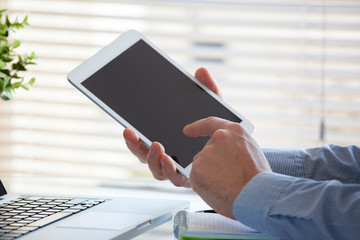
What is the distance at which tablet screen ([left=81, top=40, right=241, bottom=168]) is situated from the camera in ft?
2.79

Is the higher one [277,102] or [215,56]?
[215,56]

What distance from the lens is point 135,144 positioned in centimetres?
90

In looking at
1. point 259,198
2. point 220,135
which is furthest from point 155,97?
point 259,198

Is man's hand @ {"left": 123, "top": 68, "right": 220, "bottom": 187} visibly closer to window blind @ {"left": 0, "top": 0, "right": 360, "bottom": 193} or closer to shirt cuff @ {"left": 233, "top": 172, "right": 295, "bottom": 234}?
shirt cuff @ {"left": 233, "top": 172, "right": 295, "bottom": 234}

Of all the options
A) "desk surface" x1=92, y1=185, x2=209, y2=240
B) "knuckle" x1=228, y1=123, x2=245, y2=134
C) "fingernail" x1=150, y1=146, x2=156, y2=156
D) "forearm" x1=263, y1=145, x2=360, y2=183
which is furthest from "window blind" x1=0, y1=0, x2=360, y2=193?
"knuckle" x1=228, y1=123, x2=245, y2=134

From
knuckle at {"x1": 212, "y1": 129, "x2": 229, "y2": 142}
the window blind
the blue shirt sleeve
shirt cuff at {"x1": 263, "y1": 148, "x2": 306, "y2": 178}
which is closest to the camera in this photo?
the blue shirt sleeve

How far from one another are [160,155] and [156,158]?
0.02 metres

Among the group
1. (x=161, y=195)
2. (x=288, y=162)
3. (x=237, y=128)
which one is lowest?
(x=161, y=195)

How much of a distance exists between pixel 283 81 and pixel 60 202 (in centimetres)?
92

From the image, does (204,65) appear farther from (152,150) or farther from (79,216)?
(79,216)

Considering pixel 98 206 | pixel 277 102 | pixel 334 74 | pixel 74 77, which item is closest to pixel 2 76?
pixel 74 77

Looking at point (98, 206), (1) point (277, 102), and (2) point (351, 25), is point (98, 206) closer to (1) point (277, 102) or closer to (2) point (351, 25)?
(1) point (277, 102)

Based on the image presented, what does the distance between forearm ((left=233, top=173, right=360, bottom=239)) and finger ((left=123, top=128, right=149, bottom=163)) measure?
265 millimetres

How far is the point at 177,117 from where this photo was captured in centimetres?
88
